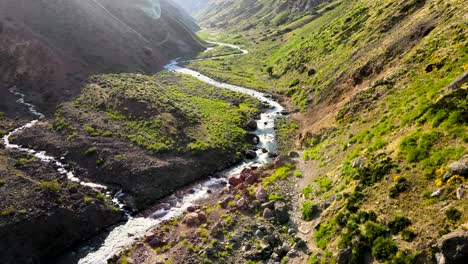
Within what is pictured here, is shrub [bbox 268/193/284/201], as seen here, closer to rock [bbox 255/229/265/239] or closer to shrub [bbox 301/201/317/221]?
shrub [bbox 301/201/317/221]

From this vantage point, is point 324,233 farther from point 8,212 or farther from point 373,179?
point 8,212

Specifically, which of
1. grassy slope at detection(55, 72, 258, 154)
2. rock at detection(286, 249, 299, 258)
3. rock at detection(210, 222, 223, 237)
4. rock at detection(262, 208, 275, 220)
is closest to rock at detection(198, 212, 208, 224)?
rock at detection(210, 222, 223, 237)

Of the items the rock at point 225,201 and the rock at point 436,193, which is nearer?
the rock at point 436,193

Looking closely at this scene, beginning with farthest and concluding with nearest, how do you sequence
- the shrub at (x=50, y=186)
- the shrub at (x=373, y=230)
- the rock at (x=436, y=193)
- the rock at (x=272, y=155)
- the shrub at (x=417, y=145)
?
the rock at (x=272, y=155) < the shrub at (x=50, y=186) < the shrub at (x=417, y=145) < the shrub at (x=373, y=230) < the rock at (x=436, y=193)

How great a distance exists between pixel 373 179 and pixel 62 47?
98422mm

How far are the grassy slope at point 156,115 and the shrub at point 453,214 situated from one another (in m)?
42.6

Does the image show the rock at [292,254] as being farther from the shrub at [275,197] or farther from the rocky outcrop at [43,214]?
the rocky outcrop at [43,214]

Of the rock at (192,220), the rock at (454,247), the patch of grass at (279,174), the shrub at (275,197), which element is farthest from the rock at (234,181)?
the rock at (454,247)

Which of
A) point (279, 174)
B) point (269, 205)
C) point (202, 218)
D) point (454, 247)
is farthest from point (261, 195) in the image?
point (454, 247)

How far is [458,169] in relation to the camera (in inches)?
957

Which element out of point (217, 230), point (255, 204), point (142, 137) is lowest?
point (255, 204)

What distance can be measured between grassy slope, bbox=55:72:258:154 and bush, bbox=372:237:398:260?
39732mm

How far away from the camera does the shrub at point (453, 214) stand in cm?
2201

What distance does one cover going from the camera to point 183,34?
18962cm
